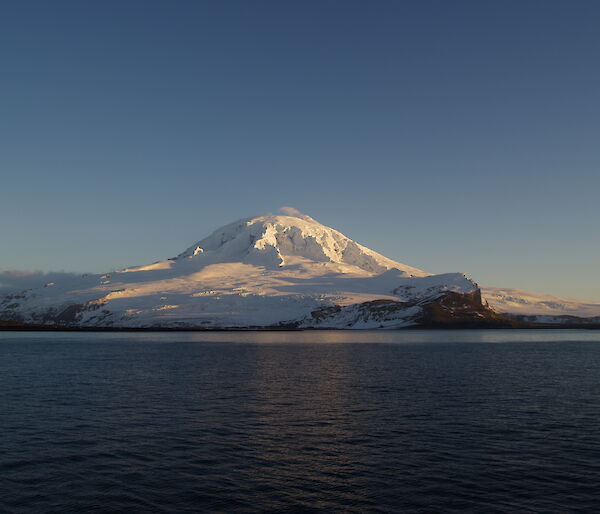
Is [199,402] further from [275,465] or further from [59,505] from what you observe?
[59,505]

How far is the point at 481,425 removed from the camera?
140 feet

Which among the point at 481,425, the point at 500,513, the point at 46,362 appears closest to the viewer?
the point at 500,513

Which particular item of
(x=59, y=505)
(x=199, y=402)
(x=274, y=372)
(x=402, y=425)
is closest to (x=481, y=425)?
(x=402, y=425)

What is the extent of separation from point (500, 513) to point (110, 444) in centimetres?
2521

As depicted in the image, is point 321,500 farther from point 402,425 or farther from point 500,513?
point 402,425

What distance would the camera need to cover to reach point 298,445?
36531 mm

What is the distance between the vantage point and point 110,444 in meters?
36.4

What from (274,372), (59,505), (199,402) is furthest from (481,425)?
(274,372)

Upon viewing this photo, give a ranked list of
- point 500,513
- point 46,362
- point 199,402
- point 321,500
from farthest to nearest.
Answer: point 46,362
point 199,402
point 321,500
point 500,513

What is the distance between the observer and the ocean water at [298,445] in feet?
86.0

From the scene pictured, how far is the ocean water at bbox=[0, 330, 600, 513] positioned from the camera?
1032 inches

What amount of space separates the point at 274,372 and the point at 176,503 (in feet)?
189

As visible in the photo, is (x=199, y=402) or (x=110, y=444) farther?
(x=199, y=402)

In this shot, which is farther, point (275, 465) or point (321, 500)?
point (275, 465)
